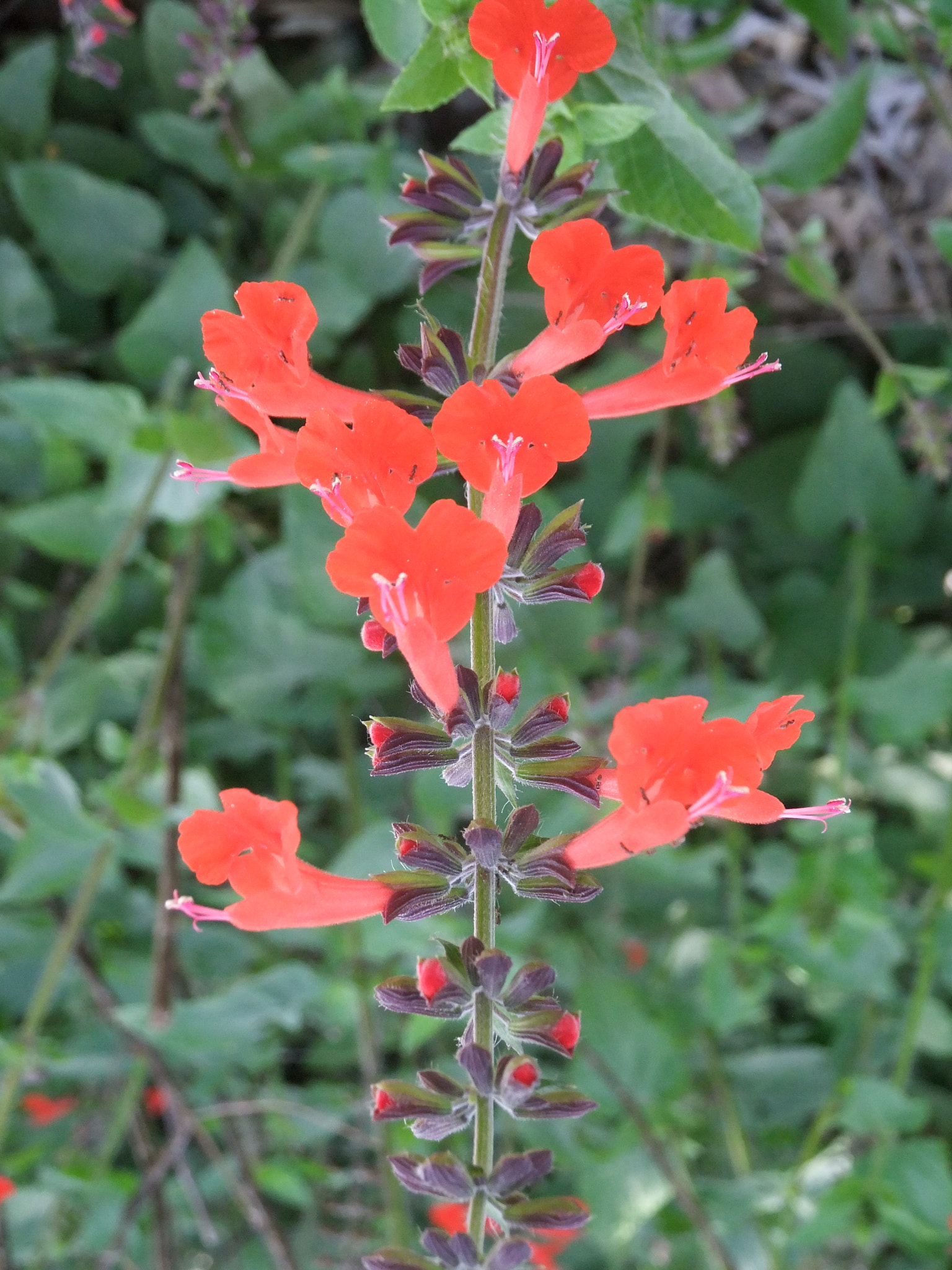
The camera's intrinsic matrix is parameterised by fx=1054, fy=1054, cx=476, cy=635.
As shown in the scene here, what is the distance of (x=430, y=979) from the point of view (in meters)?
0.42

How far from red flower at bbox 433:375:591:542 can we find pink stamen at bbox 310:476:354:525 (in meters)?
0.05

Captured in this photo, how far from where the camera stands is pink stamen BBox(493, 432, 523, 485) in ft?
1.16

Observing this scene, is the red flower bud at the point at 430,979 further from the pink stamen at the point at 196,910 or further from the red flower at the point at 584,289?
the red flower at the point at 584,289

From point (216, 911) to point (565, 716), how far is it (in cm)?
17

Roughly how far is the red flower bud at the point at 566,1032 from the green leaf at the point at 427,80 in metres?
0.40

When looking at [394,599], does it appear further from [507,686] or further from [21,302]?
[21,302]

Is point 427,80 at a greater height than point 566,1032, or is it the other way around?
point 427,80

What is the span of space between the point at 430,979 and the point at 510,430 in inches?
8.5

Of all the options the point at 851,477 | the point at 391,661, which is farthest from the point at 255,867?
the point at 851,477

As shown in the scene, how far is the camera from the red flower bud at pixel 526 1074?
411 millimetres

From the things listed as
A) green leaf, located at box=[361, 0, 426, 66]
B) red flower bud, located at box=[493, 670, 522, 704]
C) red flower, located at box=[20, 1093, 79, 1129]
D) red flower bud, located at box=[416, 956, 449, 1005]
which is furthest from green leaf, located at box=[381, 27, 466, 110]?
red flower, located at box=[20, 1093, 79, 1129]

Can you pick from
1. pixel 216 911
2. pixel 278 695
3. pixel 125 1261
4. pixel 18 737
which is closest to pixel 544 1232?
pixel 216 911

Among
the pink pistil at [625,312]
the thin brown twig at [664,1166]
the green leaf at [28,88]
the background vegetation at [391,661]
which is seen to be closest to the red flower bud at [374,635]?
the pink pistil at [625,312]

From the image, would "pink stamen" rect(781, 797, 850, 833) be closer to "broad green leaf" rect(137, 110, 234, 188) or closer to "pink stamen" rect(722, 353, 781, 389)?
"pink stamen" rect(722, 353, 781, 389)
